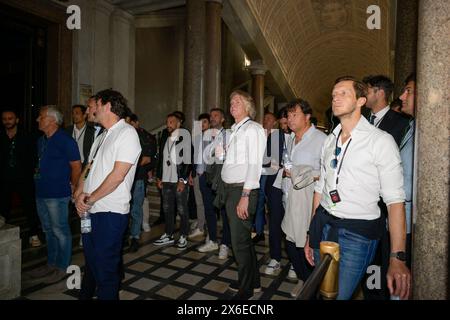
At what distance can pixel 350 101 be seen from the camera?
79.8 inches

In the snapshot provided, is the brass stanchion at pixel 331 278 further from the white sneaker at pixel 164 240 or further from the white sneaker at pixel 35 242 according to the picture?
the white sneaker at pixel 35 242

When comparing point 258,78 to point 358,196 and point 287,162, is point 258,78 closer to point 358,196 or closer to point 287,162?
point 287,162

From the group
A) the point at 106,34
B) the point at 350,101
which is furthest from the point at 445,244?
the point at 106,34

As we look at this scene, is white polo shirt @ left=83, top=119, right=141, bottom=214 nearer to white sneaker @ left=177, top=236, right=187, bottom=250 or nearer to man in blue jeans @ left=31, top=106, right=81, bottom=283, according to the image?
man in blue jeans @ left=31, top=106, right=81, bottom=283

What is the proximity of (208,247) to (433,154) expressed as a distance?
3.70m

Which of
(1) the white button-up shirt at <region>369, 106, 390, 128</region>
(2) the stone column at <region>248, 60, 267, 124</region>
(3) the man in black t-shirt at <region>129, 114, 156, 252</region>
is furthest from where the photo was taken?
(2) the stone column at <region>248, 60, 267, 124</region>

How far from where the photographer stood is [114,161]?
2.54 meters

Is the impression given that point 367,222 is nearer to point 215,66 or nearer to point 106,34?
point 215,66

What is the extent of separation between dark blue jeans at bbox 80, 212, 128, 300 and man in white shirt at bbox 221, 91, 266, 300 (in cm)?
106

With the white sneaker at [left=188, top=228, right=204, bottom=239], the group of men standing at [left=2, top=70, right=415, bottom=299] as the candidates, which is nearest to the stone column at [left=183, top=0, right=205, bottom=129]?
the group of men standing at [left=2, top=70, right=415, bottom=299]

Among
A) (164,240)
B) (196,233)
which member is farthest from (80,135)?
(196,233)

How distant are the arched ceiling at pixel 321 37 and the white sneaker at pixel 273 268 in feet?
26.2

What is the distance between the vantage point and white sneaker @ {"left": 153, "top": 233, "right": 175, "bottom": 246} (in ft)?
16.6

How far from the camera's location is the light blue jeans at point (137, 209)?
4875mm
